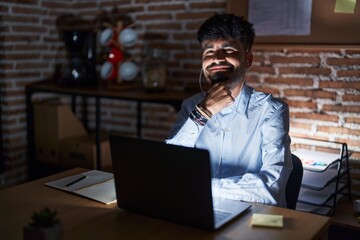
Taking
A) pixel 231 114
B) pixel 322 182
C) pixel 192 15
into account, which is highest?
pixel 192 15

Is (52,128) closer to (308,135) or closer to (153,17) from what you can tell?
(153,17)

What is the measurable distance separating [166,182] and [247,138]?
69 cm

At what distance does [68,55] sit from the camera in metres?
3.31

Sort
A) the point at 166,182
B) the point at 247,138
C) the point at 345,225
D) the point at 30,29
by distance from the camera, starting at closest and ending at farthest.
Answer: the point at 166,182 < the point at 247,138 < the point at 345,225 < the point at 30,29

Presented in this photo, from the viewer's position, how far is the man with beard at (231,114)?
5.82 feet

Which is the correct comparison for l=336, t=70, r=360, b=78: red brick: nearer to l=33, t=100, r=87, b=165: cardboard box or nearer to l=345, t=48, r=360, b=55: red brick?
l=345, t=48, r=360, b=55: red brick

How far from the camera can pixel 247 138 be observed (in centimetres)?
182

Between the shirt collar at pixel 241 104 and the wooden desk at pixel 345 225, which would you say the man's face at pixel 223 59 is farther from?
the wooden desk at pixel 345 225

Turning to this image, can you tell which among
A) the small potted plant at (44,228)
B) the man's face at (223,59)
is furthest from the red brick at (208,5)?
the small potted plant at (44,228)

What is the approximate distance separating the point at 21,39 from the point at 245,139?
2111 millimetres

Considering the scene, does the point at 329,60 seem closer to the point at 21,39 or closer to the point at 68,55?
the point at 68,55

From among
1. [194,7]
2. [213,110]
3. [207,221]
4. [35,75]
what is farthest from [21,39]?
[207,221]

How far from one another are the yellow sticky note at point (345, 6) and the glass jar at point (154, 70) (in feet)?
3.69

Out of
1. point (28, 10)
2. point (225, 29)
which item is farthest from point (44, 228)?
point (28, 10)
